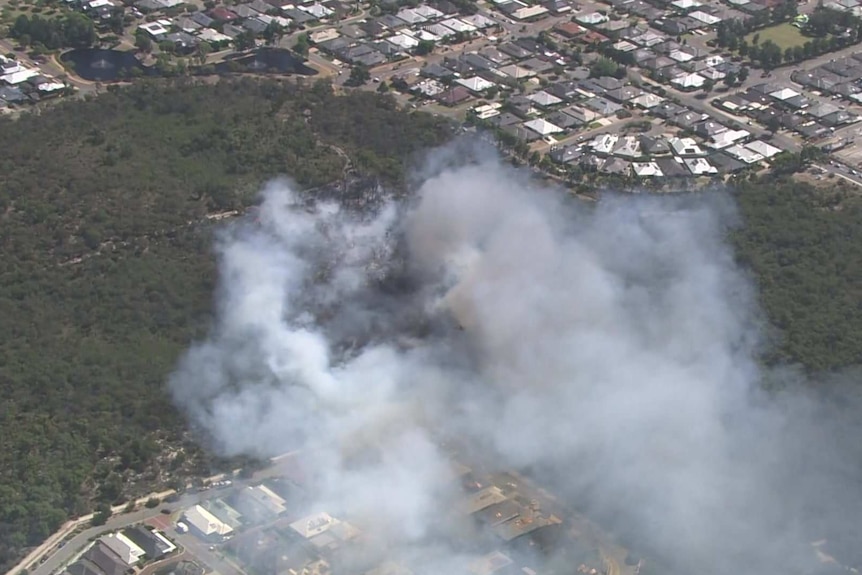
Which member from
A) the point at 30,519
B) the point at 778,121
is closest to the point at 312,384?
the point at 30,519

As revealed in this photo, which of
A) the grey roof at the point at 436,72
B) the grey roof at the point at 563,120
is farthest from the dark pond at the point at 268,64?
the grey roof at the point at 563,120

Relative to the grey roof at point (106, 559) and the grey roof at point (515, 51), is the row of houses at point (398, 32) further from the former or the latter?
the grey roof at point (106, 559)

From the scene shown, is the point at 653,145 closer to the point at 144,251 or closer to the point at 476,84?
the point at 476,84

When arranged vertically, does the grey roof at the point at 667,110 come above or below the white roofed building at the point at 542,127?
below

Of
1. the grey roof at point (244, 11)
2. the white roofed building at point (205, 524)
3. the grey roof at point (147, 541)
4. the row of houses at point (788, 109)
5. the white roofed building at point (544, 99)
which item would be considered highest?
the grey roof at point (147, 541)

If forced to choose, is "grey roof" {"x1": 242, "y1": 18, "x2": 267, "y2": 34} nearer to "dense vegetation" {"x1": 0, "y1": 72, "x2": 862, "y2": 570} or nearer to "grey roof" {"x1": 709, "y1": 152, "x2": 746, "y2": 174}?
"dense vegetation" {"x1": 0, "y1": 72, "x2": 862, "y2": 570}

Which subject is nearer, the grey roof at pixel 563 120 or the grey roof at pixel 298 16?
the grey roof at pixel 563 120

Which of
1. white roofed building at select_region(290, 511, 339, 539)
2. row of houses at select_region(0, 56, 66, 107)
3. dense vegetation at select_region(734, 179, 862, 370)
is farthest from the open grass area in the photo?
white roofed building at select_region(290, 511, 339, 539)
